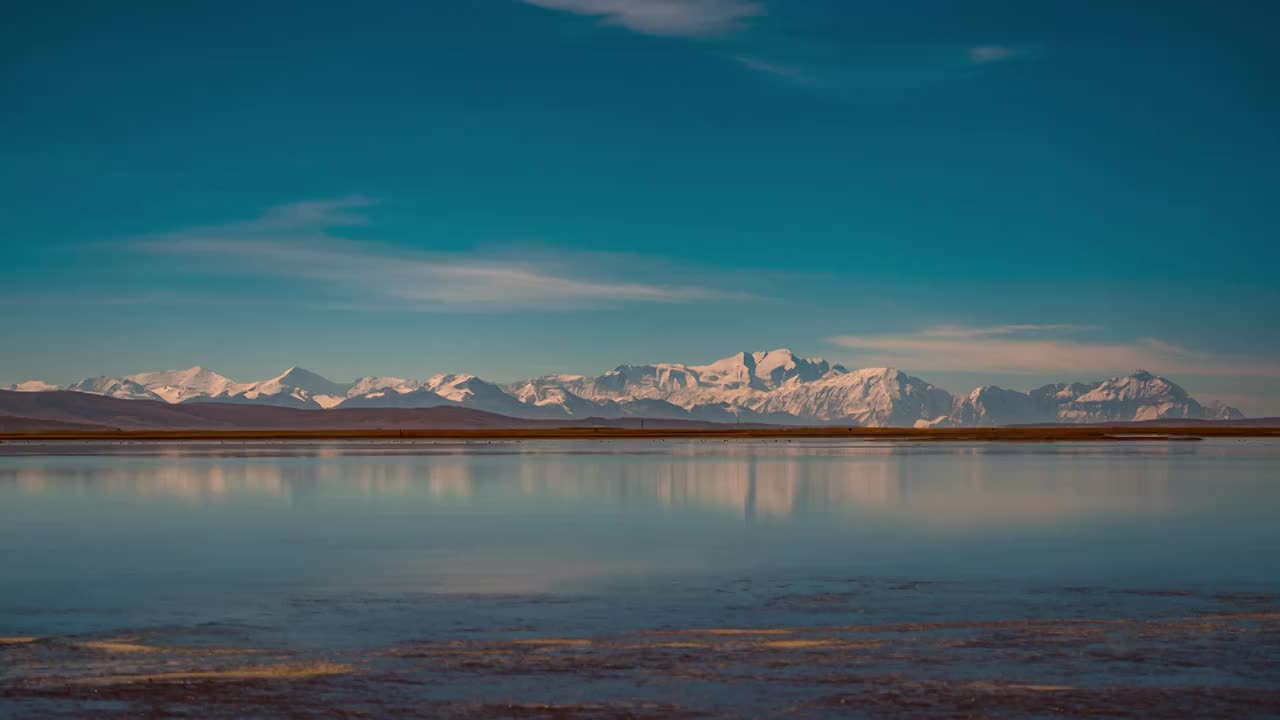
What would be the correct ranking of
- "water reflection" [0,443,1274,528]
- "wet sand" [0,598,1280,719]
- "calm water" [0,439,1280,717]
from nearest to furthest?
"wet sand" [0,598,1280,719] < "calm water" [0,439,1280,717] < "water reflection" [0,443,1274,528]

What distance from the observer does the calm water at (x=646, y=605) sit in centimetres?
1366

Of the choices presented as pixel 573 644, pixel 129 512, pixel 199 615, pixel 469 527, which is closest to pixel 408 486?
pixel 129 512

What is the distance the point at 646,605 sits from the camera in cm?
1970

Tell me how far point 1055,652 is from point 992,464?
60.1m

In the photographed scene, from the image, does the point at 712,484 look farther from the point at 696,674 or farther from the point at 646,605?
the point at 696,674

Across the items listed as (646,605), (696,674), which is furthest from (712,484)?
(696,674)

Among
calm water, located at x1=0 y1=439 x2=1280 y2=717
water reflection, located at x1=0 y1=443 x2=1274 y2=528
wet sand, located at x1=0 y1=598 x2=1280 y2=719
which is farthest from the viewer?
water reflection, located at x1=0 y1=443 x2=1274 y2=528

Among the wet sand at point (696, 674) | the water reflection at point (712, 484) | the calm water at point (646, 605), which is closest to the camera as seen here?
the wet sand at point (696, 674)

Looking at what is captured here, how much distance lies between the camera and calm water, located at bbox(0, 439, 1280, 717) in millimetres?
13664

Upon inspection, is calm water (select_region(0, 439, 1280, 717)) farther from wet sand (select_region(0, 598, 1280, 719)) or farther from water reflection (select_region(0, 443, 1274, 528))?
water reflection (select_region(0, 443, 1274, 528))

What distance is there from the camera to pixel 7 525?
34156mm

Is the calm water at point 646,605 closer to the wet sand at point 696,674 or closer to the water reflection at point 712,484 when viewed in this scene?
the wet sand at point 696,674

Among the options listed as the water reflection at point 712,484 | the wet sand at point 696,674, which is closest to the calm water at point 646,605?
the wet sand at point 696,674

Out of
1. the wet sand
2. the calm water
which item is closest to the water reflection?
the calm water
